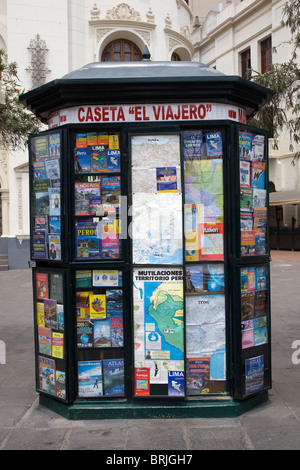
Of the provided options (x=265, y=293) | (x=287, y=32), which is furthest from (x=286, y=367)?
(x=287, y=32)

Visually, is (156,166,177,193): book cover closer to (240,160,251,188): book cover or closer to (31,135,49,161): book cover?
(240,160,251,188): book cover

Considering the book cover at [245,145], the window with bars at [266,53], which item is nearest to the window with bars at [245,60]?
the window with bars at [266,53]

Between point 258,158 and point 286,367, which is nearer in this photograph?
point 258,158

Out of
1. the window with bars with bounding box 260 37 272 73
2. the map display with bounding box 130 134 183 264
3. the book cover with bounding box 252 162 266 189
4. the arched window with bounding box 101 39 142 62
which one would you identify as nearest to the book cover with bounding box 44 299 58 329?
the map display with bounding box 130 134 183 264

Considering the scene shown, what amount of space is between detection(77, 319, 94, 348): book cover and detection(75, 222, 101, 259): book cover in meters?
0.59

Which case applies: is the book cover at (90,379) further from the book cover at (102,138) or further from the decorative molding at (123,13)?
the decorative molding at (123,13)

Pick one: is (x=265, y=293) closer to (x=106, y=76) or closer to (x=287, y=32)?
(x=106, y=76)

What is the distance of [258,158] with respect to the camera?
15.8 ft

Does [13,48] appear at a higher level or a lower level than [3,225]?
higher

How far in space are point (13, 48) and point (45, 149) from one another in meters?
16.8

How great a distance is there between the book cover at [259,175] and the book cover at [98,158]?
134 cm

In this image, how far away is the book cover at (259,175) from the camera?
4754 millimetres

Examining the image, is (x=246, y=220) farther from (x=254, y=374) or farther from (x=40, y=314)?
(x=40, y=314)

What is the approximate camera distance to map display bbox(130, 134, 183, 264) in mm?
4504
